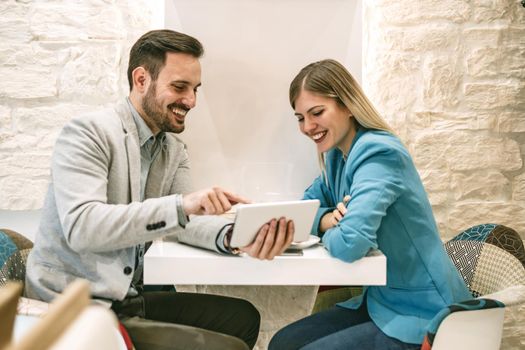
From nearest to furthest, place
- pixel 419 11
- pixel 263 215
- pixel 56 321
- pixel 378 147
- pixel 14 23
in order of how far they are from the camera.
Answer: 1. pixel 56 321
2. pixel 263 215
3. pixel 378 147
4. pixel 14 23
5. pixel 419 11

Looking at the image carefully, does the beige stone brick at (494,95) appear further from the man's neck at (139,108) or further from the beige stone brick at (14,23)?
the beige stone brick at (14,23)

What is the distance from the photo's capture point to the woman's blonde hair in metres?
2.29

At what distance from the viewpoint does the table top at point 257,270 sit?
1.78 m

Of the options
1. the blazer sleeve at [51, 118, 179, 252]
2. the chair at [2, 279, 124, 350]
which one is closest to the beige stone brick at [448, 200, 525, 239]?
the blazer sleeve at [51, 118, 179, 252]

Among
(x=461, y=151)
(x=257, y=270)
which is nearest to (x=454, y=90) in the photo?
(x=461, y=151)

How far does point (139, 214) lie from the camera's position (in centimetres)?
179

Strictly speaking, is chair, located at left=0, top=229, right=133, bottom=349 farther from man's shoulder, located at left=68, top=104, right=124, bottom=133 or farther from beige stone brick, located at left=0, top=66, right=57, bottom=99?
beige stone brick, located at left=0, top=66, right=57, bottom=99

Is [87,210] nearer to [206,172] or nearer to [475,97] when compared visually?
[206,172]

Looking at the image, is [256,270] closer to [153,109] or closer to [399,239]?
[399,239]

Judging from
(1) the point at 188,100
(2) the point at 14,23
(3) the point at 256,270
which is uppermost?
(2) the point at 14,23

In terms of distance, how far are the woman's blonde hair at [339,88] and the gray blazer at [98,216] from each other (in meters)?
0.67

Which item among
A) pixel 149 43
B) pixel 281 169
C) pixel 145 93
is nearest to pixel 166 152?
pixel 145 93

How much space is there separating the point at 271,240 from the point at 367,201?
1.19 feet

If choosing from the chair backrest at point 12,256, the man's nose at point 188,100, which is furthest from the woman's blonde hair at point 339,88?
the chair backrest at point 12,256
